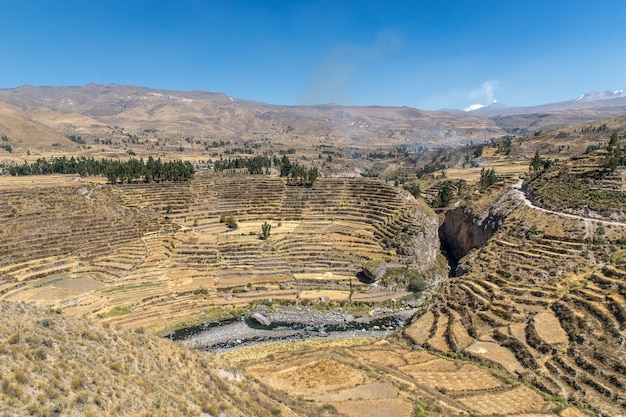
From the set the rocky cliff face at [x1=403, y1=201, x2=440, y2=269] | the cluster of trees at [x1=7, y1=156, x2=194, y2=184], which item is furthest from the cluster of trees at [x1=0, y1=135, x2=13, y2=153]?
the rocky cliff face at [x1=403, y1=201, x2=440, y2=269]

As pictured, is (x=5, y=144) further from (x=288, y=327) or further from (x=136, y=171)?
(x=288, y=327)

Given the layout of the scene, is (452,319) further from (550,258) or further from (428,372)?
(550,258)

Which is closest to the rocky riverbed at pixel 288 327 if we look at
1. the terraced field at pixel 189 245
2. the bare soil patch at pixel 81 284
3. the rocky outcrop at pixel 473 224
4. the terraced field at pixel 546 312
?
the terraced field at pixel 189 245

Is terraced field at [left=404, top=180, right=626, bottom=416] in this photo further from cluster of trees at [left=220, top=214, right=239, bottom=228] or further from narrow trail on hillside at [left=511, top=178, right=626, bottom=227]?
cluster of trees at [left=220, top=214, right=239, bottom=228]

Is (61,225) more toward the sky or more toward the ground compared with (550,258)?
more toward the sky

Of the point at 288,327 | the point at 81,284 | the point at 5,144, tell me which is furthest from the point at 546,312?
the point at 5,144

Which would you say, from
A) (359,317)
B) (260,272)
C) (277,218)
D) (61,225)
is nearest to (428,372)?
(359,317)
